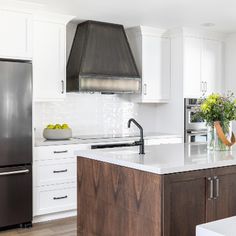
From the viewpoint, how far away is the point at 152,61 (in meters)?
5.43

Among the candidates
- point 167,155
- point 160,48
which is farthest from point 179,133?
point 167,155

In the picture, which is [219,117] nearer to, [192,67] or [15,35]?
[15,35]

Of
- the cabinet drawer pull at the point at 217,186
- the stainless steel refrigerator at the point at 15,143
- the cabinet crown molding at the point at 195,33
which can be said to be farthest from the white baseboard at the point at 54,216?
the cabinet crown molding at the point at 195,33

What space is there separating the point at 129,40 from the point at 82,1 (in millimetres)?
1658

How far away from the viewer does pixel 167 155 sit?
9.09 feet

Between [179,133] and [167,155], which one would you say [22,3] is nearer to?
[167,155]

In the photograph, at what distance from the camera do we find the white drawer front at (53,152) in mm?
4098

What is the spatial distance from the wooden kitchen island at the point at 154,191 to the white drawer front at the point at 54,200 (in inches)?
49.6

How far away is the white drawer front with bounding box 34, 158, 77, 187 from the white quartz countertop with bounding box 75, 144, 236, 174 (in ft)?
4.19

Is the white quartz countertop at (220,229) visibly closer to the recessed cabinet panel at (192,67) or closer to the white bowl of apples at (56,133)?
the white bowl of apples at (56,133)

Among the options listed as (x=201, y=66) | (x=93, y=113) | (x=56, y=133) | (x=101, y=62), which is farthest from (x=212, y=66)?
(x=56, y=133)

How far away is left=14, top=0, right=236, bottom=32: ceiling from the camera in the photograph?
159 inches

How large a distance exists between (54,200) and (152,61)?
2528 mm

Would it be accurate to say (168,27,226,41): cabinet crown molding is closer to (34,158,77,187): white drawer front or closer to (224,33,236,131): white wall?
(224,33,236,131): white wall
